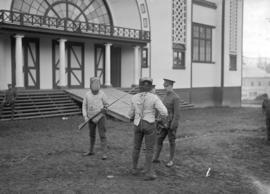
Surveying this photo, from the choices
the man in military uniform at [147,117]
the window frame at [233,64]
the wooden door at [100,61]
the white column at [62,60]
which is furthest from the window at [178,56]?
the man in military uniform at [147,117]

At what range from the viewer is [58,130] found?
37.6ft

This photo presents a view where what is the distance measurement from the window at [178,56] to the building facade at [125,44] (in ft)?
0.22

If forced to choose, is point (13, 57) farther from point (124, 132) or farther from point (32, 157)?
point (32, 157)

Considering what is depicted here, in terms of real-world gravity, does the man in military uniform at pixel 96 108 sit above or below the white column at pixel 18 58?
below

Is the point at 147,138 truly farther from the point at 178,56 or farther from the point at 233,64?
the point at 233,64

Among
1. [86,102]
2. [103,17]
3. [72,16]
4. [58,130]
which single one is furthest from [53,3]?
[86,102]

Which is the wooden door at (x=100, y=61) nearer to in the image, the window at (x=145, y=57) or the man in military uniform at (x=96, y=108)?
the window at (x=145, y=57)

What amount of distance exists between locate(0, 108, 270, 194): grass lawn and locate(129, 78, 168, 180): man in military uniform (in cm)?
35

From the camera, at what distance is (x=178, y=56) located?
78.0 ft

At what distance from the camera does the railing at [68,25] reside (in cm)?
1556

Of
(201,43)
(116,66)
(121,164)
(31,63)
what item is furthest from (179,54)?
(121,164)

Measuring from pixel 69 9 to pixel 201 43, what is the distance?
35.3ft

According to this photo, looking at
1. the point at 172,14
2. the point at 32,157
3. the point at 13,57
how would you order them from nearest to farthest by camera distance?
the point at 32,157, the point at 13,57, the point at 172,14

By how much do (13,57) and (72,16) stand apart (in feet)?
14.6
